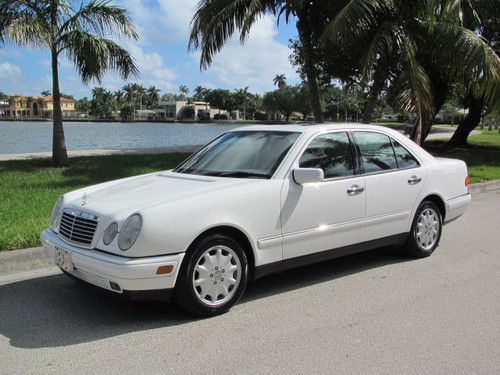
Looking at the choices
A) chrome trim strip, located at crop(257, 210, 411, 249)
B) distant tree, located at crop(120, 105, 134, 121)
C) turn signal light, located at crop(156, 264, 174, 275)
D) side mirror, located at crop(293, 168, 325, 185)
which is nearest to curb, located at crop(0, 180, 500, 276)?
turn signal light, located at crop(156, 264, 174, 275)

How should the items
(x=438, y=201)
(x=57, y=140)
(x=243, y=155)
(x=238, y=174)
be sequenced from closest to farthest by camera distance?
(x=238, y=174) → (x=243, y=155) → (x=438, y=201) → (x=57, y=140)

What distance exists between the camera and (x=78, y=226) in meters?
4.53

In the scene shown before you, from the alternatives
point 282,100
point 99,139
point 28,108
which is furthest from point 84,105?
point 99,139

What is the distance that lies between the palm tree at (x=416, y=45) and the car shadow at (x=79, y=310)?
878cm

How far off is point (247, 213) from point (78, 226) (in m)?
1.39

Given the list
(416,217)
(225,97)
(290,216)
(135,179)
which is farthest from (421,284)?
(225,97)

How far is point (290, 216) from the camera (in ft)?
16.1

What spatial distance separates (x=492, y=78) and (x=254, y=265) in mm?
11771

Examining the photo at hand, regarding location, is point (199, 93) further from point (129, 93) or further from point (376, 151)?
point (376, 151)

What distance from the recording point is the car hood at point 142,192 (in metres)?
4.41

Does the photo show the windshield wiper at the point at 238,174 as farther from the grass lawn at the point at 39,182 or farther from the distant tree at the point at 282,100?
the distant tree at the point at 282,100

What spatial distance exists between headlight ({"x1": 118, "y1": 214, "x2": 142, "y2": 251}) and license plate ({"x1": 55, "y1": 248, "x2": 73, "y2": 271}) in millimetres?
559

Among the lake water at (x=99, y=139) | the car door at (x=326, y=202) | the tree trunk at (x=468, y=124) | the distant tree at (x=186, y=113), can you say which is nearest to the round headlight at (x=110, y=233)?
the car door at (x=326, y=202)

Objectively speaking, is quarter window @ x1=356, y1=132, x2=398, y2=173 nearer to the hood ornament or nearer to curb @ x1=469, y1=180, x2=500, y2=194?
the hood ornament
